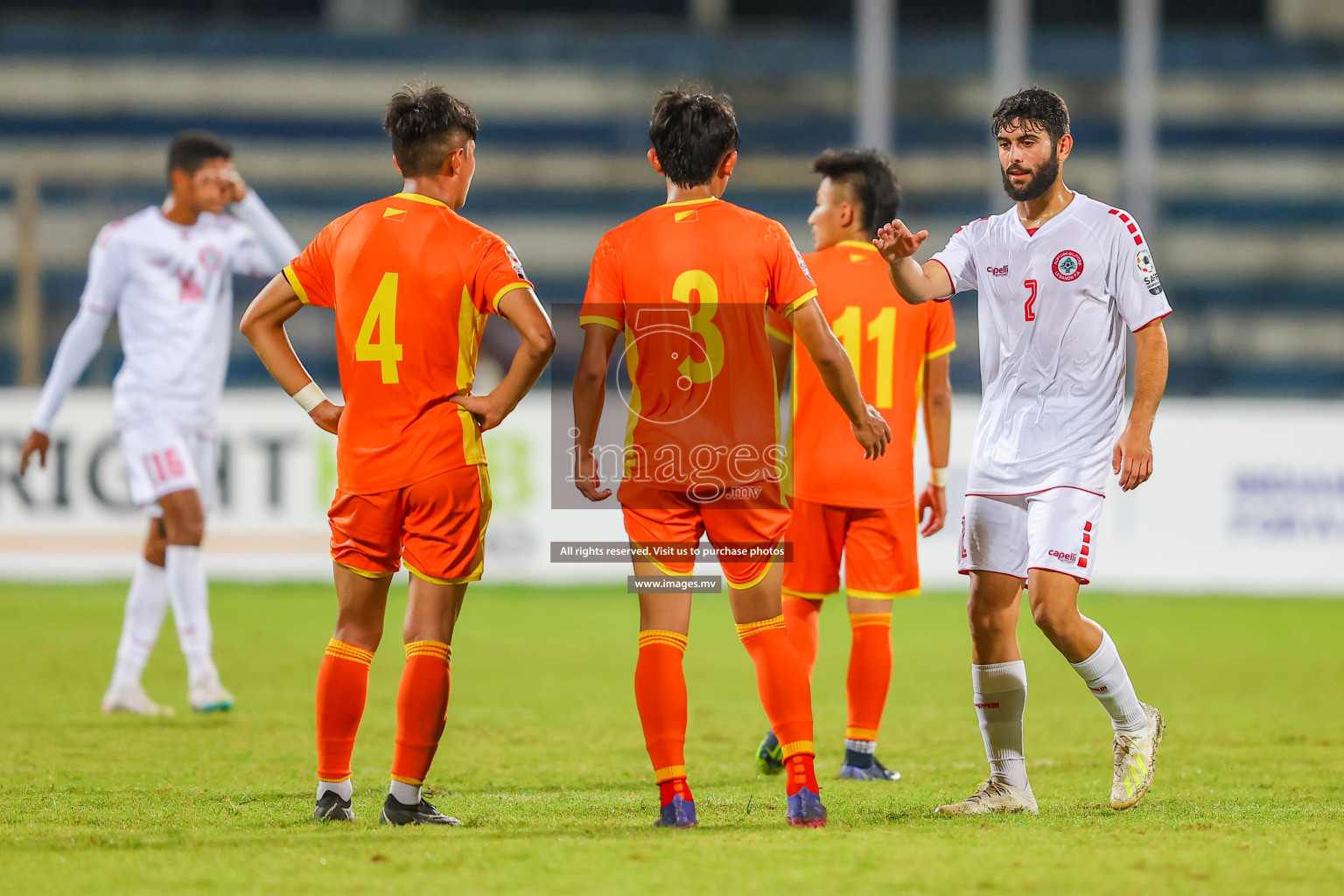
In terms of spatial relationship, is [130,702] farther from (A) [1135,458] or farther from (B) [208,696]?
(A) [1135,458]

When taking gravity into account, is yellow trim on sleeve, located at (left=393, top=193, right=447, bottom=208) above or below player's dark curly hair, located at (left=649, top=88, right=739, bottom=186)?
below

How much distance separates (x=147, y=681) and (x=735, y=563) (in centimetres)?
495

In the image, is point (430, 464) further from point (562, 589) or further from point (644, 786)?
point (562, 589)

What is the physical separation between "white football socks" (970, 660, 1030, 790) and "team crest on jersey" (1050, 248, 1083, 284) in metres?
1.24

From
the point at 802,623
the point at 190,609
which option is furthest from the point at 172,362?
the point at 802,623

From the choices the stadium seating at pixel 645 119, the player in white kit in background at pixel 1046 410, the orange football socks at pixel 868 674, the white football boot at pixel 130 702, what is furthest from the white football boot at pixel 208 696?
the stadium seating at pixel 645 119

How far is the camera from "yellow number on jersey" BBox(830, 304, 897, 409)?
5863mm

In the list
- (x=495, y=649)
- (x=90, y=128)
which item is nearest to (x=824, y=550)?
(x=495, y=649)

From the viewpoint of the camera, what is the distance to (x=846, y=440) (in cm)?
590

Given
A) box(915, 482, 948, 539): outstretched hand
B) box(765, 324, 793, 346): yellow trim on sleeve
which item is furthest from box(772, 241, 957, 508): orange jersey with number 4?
box(765, 324, 793, 346): yellow trim on sleeve

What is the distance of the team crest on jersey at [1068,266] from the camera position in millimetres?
4715

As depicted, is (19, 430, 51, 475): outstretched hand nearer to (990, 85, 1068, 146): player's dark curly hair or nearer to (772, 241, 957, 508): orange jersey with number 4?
(772, 241, 957, 508): orange jersey with number 4

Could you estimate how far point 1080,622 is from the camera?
4.75 metres

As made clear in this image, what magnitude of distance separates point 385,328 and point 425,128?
24.0 inches
